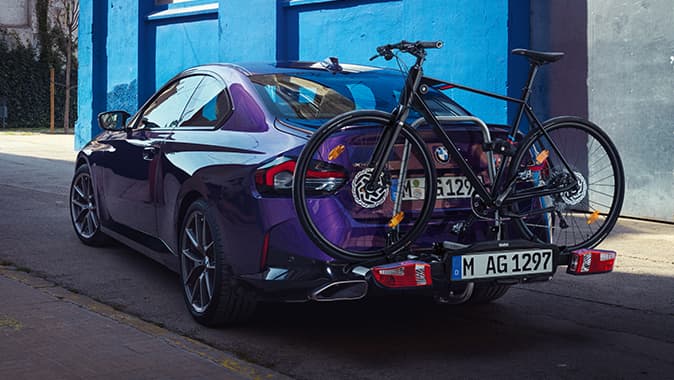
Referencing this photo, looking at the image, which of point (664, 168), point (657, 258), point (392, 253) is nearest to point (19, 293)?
point (392, 253)

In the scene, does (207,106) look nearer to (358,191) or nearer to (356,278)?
(358,191)

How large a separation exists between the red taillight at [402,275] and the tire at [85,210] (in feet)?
12.8

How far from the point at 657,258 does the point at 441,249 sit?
148 inches

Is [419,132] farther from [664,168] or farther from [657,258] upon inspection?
[664,168]

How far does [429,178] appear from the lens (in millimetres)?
4992

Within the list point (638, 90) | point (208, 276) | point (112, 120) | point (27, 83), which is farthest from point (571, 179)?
point (27, 83)

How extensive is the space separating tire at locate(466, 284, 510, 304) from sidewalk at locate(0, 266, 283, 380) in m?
1.96

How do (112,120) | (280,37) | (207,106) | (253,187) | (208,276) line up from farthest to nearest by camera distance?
(280,37) < (112,120) < (207,106) < (208,276) < (253,187)

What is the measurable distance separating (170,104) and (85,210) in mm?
2034

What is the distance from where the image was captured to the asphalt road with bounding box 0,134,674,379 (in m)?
4.81

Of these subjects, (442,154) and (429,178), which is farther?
(442,154)

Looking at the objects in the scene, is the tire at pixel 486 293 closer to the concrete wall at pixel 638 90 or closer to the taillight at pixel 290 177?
the taillight at pixel 290 177

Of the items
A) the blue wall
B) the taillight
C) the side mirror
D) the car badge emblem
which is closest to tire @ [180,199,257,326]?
the taillight

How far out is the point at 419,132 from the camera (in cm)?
516
